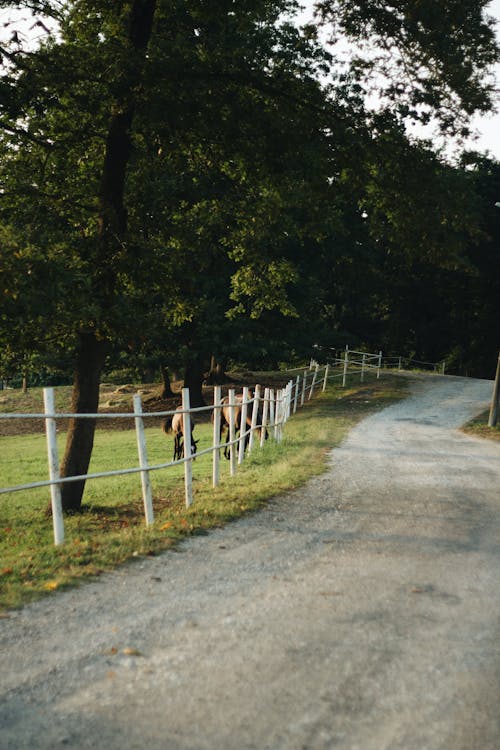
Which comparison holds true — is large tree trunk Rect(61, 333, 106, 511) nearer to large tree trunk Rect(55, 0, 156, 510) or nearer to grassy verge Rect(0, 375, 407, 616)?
large tree trunk Rect(55, 0, 156, 510)

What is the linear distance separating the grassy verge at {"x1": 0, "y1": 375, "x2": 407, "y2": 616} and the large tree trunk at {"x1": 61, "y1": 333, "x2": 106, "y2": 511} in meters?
0.42

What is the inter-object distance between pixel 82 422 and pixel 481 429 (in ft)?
53.2

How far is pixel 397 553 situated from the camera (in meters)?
7.67

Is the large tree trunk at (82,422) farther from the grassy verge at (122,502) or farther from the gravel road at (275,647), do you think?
the gravel road at (275,647)

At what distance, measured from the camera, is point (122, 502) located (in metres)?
13.9

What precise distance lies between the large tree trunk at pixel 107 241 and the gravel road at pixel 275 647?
5050mm

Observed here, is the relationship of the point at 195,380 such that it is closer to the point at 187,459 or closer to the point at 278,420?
the point at 278,420

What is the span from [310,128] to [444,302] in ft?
142

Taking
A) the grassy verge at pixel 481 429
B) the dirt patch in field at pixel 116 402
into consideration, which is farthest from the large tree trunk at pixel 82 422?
the dirt patch in field at pixel 116 402

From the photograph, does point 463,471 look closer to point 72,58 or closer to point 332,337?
point 72,58

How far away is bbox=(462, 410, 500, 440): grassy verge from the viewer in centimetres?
2397

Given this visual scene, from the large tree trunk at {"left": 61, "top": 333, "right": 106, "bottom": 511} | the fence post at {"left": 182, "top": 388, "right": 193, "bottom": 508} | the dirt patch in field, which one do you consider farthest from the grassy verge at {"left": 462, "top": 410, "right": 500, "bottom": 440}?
the fence post at {"left": 182, "top": 388, "right": 193, "bottom": 508}

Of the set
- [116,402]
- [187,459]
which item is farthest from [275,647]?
[116,402]

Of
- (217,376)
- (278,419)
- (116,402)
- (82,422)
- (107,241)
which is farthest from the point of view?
(217,376)
